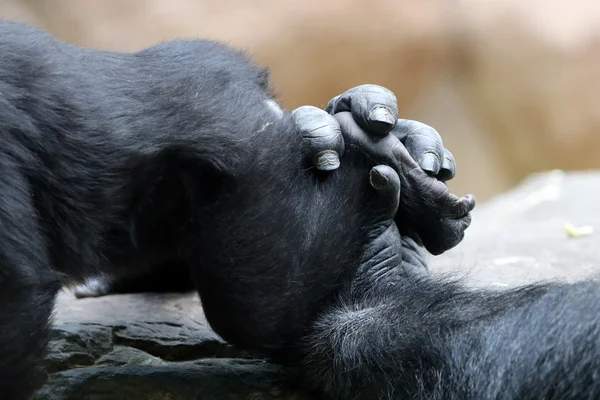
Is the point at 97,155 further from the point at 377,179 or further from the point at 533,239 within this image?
the point at 533,239

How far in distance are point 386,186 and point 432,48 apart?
4.60m

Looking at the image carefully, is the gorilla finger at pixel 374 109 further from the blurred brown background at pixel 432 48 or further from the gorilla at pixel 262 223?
the blurred brown background at pixel 432 48

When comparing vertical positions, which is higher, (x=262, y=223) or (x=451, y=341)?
(x=262, y=223)

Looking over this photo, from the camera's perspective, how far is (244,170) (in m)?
1.48

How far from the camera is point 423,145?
162 cm

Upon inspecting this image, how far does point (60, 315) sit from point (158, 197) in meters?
0.54

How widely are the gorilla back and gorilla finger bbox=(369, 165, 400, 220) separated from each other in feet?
0.57

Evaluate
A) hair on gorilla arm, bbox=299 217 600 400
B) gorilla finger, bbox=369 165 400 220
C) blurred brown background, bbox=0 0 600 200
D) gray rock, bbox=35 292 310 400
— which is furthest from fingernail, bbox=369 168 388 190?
blurred brown background, bbox=0 0 600 200

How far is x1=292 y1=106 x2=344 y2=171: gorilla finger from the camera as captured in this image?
1.56 m

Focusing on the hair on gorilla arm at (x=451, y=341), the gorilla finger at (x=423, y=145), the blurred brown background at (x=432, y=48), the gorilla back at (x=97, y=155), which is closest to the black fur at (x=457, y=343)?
the hair on gorilla arm at (x=451, y=341)

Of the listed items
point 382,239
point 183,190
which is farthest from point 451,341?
point 183,190

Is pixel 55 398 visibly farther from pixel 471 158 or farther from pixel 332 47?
pixel 471 158

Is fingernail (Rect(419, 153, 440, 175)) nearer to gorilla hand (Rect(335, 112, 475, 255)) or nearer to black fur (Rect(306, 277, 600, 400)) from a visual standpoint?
gorilla hand (Rect(335, 112, 475, 255))

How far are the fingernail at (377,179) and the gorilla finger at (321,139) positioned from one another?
71 millimetres
